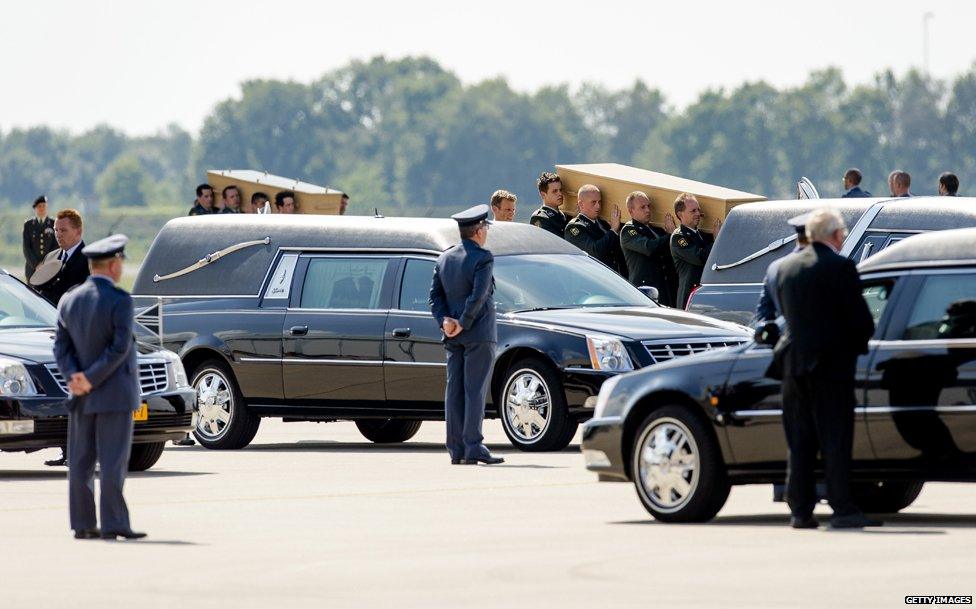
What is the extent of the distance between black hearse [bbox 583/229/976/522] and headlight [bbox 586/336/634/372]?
4.67 m

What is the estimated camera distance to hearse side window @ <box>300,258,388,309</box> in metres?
20.3

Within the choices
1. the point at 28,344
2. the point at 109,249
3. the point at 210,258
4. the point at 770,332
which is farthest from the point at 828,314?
the point at 210,258

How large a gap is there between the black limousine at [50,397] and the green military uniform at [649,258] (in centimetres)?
587

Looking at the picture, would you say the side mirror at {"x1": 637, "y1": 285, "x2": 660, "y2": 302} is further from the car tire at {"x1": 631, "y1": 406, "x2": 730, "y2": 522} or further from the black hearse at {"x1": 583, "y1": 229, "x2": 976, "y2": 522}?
the car tire at {"x1": 631, "y1": 406, "x2": 730, "y2": 522}

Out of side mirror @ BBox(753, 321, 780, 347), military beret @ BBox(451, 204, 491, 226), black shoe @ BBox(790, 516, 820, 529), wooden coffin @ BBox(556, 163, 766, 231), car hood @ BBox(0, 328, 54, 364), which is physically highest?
wooden coffin @ BBox(556, 163, 766, 231)

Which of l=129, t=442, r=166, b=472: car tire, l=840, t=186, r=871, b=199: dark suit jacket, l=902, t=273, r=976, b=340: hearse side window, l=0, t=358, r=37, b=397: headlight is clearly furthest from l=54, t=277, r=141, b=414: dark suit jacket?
l=840, t=186, r=871, b=199: dark suit jacket

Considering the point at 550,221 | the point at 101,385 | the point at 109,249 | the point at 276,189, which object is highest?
the point at 276,189

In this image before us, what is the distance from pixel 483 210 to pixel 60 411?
3.37m

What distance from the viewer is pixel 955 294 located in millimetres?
13141

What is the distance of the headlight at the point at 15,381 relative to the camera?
17.2m

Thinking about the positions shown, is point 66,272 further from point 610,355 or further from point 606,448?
point 606,448

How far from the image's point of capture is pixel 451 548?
1243 centimetres

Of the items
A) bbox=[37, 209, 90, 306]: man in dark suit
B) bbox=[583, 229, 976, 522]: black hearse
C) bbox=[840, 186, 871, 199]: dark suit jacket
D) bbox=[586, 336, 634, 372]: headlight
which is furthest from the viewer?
bbox=[840, 186, 871, 199]: dark suit jacket

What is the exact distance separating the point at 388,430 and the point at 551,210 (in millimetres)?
3042
